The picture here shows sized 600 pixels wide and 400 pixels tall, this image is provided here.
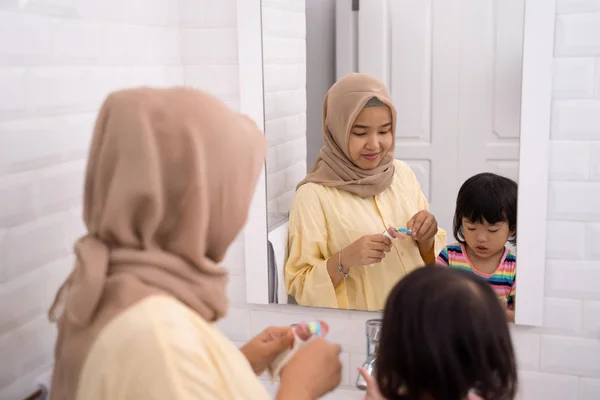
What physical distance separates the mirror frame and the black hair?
17 mm

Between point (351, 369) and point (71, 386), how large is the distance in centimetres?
83

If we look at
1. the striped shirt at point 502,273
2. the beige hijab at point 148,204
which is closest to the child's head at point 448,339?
the beige hijab at point 148,204

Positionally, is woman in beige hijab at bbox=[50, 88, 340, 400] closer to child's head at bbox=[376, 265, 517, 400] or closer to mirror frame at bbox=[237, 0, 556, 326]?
child's head at bbox=[376, 265, 517, 400]

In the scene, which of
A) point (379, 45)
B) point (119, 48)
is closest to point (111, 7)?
point (119, 48)

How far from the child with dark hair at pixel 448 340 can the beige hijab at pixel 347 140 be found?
54cm

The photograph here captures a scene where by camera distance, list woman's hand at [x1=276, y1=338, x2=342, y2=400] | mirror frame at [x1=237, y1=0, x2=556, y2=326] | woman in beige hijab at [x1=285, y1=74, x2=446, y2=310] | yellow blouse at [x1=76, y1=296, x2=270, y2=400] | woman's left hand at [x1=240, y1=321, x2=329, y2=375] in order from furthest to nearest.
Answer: woman in beige hijab at [x1=285, y1=74, x2=446, y2=310] < mirror frame at [x1=237, y1=0, x2=556, y2=326] < woman's left hand at [x1=240, y1=321, x2=329, y2=375] < woman's hand at [x1=276, y1=338, x2=342, y2=400] < yellow blouse at [x1=76, y1=296, x2=270, y2=400]


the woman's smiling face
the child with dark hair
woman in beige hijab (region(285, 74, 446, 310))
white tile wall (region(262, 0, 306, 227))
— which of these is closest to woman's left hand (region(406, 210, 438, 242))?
woman in beige hijab (region(285, 74, 446, 310))

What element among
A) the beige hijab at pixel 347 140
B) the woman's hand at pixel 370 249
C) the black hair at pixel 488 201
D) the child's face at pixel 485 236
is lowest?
the woman's hand at pixel 370 249

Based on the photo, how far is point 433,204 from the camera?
1346mm

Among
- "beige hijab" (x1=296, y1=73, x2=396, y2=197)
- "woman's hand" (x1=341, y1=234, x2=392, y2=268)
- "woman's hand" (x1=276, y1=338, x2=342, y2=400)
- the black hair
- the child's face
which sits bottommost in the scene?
"woman's hand" (x1=276, y1=338, x2=342, y2=400)

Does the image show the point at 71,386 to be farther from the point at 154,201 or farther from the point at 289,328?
the point at 289,328

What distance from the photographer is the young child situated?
129 centimetres

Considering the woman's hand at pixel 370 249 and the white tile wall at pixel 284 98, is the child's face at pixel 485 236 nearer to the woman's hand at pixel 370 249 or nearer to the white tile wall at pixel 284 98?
the woman's hand at pixel 370 249

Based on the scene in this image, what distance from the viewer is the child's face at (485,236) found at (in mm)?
1308
